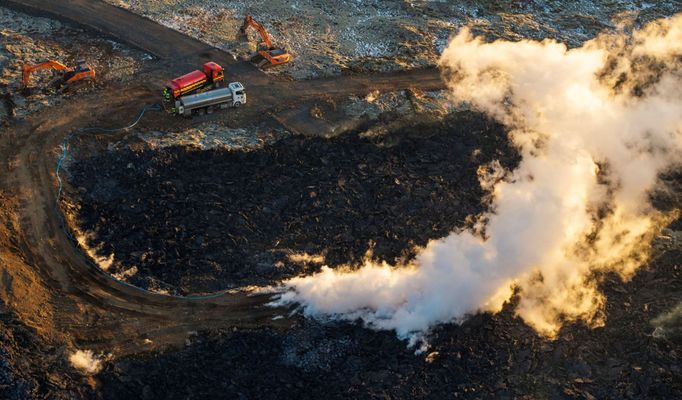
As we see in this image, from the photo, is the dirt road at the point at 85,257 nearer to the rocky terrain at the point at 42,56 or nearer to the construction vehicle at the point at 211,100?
the construction vehicle at the point at 211,100

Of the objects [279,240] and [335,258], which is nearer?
[335,258]

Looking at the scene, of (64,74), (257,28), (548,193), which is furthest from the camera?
(257,28)

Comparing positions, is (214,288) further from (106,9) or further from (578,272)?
(106,9)

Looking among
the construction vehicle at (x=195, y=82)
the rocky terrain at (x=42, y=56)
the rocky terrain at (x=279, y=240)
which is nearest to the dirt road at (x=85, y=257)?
the rocky terrain at (x=279, y=240)

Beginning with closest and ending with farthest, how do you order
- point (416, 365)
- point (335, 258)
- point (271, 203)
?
point (416, 365), point (335, 258), point (271, 203)

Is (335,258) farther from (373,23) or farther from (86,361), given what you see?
(373,23)

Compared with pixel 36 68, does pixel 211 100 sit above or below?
above

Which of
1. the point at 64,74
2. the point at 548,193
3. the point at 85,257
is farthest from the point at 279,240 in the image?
the point at 64,74

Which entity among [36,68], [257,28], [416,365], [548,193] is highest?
[257,28]
